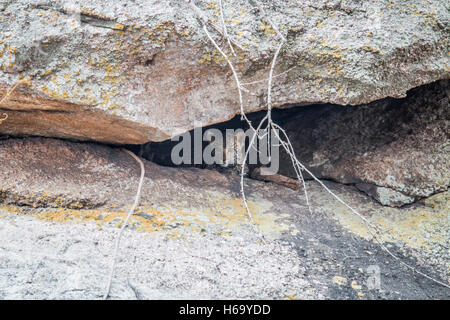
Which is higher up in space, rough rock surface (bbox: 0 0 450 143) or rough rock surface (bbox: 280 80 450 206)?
rough rock surface (bbox: 0 0 450 143)

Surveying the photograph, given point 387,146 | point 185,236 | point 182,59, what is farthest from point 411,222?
point 182,59

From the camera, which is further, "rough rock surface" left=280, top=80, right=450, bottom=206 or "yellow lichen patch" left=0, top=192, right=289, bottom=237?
"rough rock surface" left=280, top=80, right=450, bottom=206

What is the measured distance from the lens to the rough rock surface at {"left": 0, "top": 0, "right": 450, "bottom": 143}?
132 cm

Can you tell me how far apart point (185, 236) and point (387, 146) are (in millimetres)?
1175

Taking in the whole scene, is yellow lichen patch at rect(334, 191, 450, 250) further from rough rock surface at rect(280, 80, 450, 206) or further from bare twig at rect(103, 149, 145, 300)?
bare twig at rect(103, 149, 145, 300)

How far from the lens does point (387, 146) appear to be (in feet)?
6.05

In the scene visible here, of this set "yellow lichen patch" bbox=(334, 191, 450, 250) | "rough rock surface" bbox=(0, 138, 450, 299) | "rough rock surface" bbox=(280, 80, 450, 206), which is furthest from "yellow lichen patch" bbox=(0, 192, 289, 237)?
"rough rock surface" bbox=(280, 80, 450, 206)

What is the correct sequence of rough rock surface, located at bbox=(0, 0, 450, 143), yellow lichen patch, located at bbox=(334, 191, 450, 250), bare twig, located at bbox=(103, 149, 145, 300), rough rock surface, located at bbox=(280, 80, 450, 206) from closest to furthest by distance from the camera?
bare twig, located at bbox=(103, 149, 145, 300)
rough rock surface, located at bbox=(0, 0, 450, 143)
yellow lichen patch, located at bbox=(334, 191, 450, 250)
rough rock surface, located at bbox=(280, 80, 450, 206)

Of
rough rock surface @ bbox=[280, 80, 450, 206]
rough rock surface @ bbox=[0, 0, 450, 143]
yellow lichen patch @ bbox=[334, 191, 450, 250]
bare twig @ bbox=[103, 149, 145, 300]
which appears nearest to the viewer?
bare twig @ bbox=[103, 149, 145, 300]

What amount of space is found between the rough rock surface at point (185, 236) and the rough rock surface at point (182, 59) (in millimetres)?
237

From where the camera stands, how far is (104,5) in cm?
134

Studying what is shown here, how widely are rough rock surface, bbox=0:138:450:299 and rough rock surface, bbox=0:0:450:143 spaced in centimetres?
24

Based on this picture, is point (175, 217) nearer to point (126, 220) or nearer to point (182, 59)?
point (126, 220)

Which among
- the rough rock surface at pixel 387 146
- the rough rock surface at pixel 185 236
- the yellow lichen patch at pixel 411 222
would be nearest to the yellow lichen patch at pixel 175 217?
the rough rock surface at pixel 185 236
